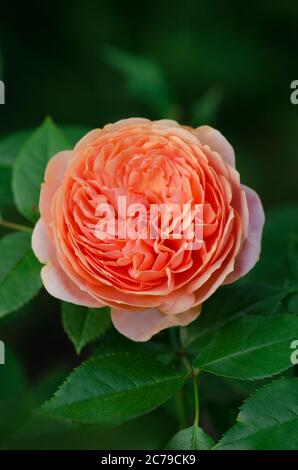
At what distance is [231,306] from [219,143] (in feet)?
0.74

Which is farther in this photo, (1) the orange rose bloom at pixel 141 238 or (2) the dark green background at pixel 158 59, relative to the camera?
(2) the dark green background at pixel 158 59

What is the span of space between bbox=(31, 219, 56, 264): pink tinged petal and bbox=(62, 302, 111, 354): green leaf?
10cm

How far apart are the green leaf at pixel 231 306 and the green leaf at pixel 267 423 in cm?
14

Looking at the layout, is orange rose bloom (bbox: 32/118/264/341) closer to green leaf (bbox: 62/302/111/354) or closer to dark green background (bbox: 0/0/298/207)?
green leaf (bbox: 62/302/111/354)

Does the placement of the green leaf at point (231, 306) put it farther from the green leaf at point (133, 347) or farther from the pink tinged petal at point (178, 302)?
the pink tinged petal at point (178, 302)

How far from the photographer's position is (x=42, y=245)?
34.8 inches

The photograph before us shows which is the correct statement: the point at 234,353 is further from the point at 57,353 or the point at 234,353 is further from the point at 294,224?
the point at 57,353

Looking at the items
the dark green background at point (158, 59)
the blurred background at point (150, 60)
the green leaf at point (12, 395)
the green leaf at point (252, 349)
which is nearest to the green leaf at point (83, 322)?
the green leaf at point (252, 349)

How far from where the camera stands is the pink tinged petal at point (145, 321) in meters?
0.87

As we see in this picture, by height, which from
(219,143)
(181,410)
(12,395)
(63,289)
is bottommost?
(12,395)

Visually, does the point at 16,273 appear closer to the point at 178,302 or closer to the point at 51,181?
the point at 51,181

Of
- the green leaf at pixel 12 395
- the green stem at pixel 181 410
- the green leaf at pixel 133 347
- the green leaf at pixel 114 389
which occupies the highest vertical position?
the green leaf at pixel 114 389

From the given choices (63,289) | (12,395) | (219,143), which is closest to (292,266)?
(219,143)

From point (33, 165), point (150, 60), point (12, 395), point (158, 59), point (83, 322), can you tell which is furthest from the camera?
point (158, 59)
